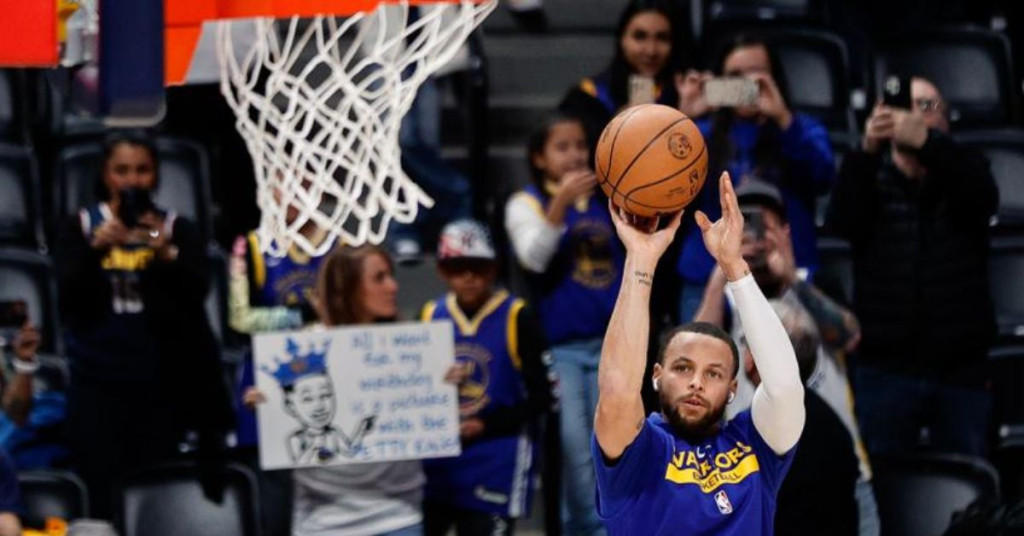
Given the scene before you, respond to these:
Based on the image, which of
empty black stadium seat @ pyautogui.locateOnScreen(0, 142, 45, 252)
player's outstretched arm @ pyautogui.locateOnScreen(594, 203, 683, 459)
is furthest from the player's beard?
empty black stadium seat @ pyautogui.locateOnScreen(0, 142, 45, 252)

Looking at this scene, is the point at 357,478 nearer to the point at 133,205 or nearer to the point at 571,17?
the point at 133,205

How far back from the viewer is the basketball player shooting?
500 cm

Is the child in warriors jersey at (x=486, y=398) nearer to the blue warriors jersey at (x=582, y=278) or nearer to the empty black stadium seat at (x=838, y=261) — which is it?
the blue warriors jersey at (x=582, y=278)

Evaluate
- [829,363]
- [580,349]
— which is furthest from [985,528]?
[580,349]

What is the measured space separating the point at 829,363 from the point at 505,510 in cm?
126

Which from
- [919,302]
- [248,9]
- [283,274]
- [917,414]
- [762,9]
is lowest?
[917,414]

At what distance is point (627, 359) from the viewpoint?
499 centimetres

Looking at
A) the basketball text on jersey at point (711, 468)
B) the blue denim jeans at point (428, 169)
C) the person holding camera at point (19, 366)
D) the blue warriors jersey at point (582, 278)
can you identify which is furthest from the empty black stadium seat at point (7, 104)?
the basketball text on jersey at point (711, 468)

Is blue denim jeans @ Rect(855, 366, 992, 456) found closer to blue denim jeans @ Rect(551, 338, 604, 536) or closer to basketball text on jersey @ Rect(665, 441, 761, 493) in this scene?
blue denim jeans @ Rect(551, 338, 604, 536)

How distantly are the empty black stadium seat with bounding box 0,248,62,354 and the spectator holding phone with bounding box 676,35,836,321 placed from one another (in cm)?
276

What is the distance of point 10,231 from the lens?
918 cm

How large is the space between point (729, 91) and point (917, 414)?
1.38 meters

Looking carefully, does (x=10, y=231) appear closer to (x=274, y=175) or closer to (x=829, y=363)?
(x=274, y=175)

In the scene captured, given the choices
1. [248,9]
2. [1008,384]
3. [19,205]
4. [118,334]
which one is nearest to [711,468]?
[248,9]
